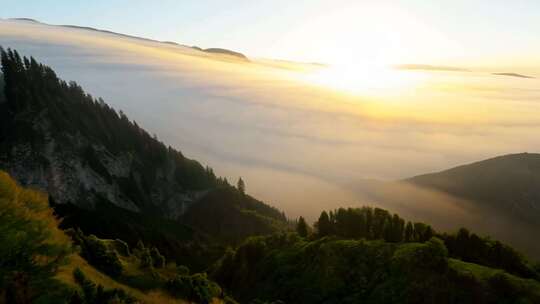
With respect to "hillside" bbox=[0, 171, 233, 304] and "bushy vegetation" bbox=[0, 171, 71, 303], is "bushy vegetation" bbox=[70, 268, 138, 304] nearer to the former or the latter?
"hillside" bbox=[0, 171, 233, 304]

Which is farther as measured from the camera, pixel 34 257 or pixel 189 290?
pixel 189 290

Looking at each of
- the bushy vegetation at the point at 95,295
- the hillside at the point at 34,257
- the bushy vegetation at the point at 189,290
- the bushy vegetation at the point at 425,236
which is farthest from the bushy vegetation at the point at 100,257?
the bushy vegetation at the point at 425,236

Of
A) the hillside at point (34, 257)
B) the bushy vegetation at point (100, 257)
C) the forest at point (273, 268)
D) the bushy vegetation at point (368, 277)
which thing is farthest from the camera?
the bushy vegetation at point (368, 277)

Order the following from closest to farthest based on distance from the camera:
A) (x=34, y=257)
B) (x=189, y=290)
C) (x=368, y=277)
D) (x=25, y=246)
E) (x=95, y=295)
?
(x=25, y=246) < (x=34, y=257) < (x=95, y=295) < (x=189, y=290) < (x=368, y=277)

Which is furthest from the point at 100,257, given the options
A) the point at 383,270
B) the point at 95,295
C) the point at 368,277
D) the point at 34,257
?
the point at 383,270

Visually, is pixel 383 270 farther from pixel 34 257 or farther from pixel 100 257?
pixel 34 257

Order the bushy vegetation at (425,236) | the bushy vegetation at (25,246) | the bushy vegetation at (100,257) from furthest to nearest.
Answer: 1. the bushy vegetation at (425,236)
2. the bushy vegetation at (100,257)
3. the bushy vegetation at (25,246)

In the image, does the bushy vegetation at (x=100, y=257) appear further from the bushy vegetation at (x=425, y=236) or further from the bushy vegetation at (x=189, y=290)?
the bushy vegetation at (x=425, y=236)

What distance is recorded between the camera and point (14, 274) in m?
36.0

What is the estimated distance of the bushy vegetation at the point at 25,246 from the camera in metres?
35.8

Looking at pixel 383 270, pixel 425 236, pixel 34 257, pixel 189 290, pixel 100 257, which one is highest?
pixel 34 257

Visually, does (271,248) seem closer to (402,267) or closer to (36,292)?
(402,267)

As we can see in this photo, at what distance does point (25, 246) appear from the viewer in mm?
37562

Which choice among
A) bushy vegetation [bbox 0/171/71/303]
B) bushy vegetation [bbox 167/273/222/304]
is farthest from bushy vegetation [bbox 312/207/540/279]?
bushy vegetation [bbox 0/171/71/303]
